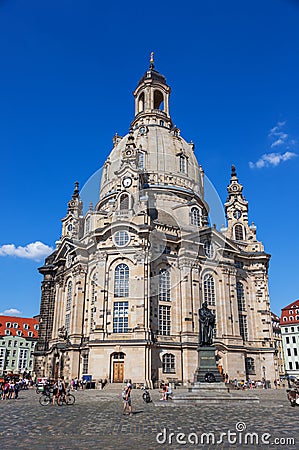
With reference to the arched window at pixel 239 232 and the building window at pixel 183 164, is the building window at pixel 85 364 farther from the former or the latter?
the building window at pixel 183 164

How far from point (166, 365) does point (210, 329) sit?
1804cm

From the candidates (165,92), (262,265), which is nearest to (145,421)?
(262,265)

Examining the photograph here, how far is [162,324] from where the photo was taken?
48688mm

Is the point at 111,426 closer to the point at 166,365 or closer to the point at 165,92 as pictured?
the point at 166,365

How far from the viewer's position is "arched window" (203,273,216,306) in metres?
53.8

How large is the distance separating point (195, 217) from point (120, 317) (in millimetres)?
20941

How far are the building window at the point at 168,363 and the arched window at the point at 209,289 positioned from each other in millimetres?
10176

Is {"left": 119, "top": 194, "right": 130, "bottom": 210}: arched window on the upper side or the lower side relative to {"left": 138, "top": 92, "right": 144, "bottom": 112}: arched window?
lower

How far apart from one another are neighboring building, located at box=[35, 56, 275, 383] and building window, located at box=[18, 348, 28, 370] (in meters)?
29.3

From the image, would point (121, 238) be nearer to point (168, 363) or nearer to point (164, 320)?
point (164, 320)

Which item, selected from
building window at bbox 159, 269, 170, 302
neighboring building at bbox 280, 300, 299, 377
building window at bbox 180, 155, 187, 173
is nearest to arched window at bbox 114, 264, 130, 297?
building window at bbox 159, 269, 170, 302

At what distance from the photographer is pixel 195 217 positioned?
5966cm

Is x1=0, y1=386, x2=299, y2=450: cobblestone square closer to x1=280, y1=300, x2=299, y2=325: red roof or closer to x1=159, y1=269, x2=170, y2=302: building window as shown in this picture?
x1=159, y1=269, x2=170, y2=302: building window

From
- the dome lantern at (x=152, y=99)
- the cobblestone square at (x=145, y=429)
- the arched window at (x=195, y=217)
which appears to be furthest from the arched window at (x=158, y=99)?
the cobblestone square at (x=145, y=429)
